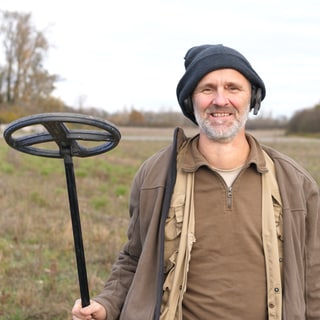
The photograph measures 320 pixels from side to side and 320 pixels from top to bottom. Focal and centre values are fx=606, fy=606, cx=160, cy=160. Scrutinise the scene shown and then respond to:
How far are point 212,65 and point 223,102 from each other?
0.51 ft

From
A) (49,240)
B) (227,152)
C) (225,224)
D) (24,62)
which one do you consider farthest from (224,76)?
(24,62)

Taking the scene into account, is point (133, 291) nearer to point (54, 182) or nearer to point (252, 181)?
point (252, 181)

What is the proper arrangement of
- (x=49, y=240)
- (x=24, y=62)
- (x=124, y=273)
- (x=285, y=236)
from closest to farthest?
(x=285, y=236), (x=124, y=273), (x=49, y=240), (x=24, y=62)

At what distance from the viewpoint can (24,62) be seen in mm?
51812

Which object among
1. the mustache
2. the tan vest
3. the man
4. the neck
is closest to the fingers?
the man

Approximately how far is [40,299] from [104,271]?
997 mm

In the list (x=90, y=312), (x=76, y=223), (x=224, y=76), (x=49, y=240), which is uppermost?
(x=224, y=76)

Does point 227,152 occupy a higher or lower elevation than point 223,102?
lower

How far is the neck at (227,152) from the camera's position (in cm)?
254

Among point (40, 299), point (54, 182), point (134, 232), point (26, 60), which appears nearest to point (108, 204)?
point (54, 182)

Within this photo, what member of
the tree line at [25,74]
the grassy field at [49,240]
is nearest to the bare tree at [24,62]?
the tree line at [25,74]

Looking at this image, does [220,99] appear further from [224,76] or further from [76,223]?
[76,223]

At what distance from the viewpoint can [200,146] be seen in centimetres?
262

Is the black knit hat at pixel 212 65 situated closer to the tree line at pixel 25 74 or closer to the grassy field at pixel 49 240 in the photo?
the grassy field at pixel 49 240
